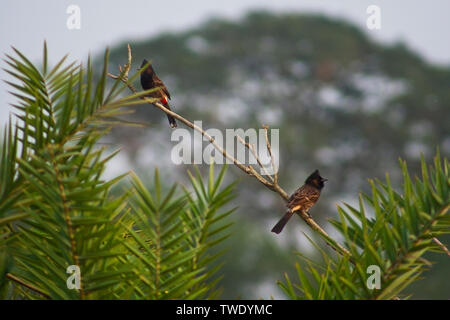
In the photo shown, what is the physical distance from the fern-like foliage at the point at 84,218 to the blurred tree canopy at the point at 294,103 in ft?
77.7

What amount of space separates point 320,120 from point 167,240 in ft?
95.4

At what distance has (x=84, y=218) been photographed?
122 centimetres

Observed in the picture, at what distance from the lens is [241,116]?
30.0 m

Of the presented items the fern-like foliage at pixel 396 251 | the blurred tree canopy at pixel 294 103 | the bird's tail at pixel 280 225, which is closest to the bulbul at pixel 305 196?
the bird's tail at pixel 280 225

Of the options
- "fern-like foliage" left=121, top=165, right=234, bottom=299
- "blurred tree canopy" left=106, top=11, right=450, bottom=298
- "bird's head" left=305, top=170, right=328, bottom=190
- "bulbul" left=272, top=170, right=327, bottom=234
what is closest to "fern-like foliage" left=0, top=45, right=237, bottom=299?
"fern-like foliage" left=121, top=165, right=234, bottom=299

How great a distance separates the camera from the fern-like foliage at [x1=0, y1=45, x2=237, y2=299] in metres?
1.23

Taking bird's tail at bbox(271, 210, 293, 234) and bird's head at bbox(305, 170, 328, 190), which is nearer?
bird's tail at bbox(271, 210, 293, 234)

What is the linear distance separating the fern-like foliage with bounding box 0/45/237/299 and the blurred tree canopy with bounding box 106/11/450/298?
932 inches

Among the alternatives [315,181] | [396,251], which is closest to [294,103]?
[315,181]

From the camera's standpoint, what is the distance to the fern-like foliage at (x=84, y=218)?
4.03 feet

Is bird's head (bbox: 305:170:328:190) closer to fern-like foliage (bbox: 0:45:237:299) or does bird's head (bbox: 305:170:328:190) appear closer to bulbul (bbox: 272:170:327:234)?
bulbul (bbox: 272:170:327:234)

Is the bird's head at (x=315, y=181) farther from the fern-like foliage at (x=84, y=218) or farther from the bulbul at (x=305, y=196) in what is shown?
the fern-like foliage at (x=84, y=218)
